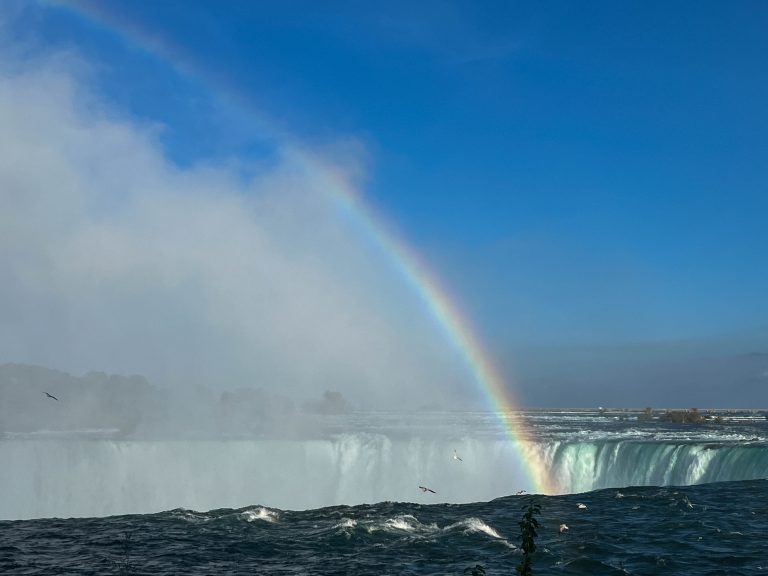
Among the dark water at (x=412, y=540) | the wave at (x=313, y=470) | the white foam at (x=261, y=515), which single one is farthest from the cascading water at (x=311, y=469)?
the white foam at (x=261, y=515)

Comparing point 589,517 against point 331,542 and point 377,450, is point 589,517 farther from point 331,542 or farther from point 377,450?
point 377,450

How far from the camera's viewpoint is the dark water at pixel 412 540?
21.8 m

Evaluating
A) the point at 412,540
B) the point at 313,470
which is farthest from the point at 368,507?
the point at 412,540

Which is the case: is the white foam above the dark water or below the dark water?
below

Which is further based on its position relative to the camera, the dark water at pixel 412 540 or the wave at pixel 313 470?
the wave at pixel 313 470

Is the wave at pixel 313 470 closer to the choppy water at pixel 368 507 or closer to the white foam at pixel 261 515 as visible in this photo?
the choppy water at pixel 368 507

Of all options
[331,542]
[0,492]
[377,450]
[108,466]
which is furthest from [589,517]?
[0,492]

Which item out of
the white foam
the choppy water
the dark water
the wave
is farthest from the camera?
the wave

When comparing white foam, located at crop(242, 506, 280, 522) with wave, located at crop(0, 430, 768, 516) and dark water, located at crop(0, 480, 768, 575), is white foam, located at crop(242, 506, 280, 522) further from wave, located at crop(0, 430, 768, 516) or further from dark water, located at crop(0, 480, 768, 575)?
wave, located at crop(0, 430, 768, 516)

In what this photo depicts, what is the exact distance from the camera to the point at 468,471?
47000 mm

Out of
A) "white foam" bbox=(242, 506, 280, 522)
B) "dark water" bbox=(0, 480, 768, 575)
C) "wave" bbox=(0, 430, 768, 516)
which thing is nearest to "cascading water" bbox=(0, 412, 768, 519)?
"wave" bbox=(0, 430, 768, 516)

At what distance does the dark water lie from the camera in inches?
859

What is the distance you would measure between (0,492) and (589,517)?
108ft

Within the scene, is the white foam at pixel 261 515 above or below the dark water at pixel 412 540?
below
